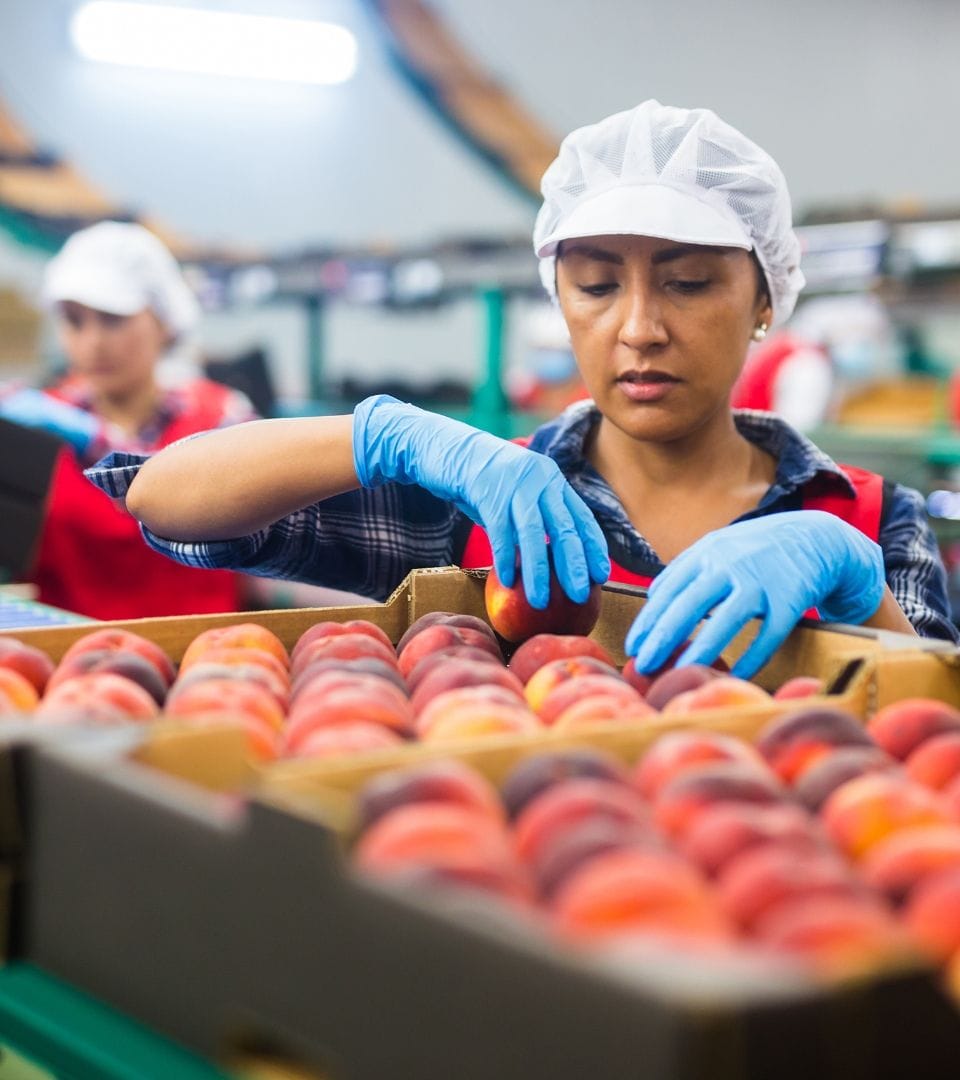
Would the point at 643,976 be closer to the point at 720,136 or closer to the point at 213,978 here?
the point at 213,978

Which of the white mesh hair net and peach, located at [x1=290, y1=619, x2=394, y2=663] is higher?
the white mesh hair net

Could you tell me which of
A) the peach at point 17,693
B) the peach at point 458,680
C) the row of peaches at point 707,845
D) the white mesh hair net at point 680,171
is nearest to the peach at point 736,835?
the row of peaches at point 707,845

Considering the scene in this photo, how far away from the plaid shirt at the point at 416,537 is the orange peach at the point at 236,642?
56 cm

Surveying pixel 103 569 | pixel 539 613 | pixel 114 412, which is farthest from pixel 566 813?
pixel 114 412

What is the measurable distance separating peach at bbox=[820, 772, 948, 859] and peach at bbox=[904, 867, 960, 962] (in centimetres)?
11

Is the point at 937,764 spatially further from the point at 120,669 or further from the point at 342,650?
the point at 120,669

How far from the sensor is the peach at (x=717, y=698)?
3.95ft

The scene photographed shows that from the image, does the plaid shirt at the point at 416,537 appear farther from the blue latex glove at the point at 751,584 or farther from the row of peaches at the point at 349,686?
the row of peaches at the point at 349,686

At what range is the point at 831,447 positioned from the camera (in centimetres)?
502

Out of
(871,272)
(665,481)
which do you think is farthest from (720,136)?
(871,272)

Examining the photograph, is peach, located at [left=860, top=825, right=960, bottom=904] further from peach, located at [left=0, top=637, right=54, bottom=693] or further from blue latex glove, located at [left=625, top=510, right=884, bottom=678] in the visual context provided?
peach, located at [left=0, top=637, right=54, bottom=693]

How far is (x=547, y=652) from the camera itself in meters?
1.46

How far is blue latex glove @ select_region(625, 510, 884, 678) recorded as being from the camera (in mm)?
1453

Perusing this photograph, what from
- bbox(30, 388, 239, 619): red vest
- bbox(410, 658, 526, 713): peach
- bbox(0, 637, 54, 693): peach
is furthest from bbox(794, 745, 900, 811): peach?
bbox(30, 388, 239, 619): red vest
